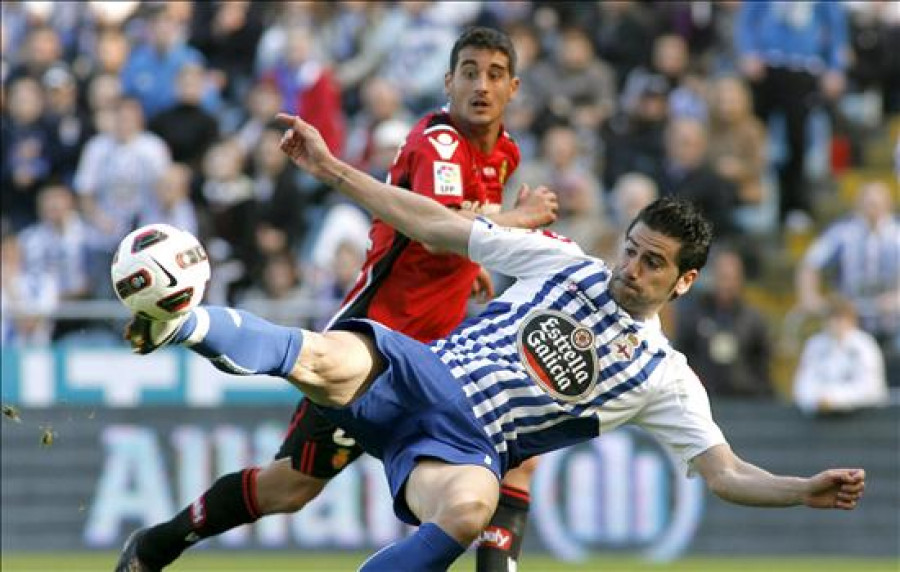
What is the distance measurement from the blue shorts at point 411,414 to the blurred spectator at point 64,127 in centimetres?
969

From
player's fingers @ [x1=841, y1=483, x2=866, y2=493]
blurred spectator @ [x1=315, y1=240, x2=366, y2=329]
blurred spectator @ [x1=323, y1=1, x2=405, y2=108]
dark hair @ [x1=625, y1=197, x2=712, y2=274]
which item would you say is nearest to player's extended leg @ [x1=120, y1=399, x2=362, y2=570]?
dark hair @ [x1=625, y1=197, x2=712, y2=274]

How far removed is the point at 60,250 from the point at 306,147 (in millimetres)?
8249

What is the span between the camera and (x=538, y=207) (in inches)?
345

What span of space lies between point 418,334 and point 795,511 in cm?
625

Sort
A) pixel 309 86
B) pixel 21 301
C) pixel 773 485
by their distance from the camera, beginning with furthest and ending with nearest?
pixel 309 86
pixel 21 301
pixel 773 485

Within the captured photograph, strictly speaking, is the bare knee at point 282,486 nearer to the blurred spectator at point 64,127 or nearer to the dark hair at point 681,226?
the dark hair at point 681,226

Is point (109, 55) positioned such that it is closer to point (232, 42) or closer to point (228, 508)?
point (232, 42)

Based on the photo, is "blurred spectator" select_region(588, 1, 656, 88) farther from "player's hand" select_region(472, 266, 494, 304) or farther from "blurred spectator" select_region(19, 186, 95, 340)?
"player's hand" select_region(472, 266, 494, 304)

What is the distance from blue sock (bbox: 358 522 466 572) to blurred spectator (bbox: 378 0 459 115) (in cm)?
1003

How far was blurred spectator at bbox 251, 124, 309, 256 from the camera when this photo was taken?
16.3m

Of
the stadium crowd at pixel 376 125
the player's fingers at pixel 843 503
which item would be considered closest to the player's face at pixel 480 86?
the player's fingers at pixel 843 503

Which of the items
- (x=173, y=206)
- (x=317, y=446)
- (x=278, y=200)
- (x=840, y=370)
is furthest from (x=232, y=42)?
(x=317, y=446)

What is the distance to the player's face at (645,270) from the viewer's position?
820 centimetres

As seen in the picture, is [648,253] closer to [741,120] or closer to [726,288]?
[726,288]
